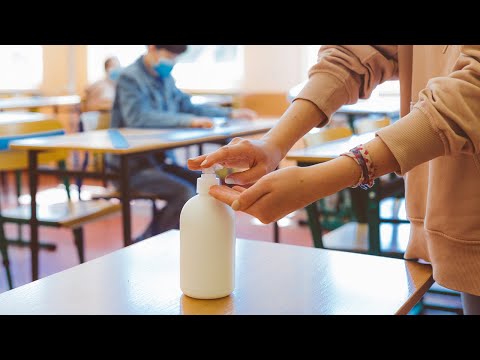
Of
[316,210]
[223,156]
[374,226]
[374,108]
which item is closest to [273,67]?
[374,108]

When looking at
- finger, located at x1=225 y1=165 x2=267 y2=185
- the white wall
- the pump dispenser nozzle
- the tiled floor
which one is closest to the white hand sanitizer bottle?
the pump dispenser nozzle

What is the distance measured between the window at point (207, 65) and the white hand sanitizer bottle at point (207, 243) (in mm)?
6318

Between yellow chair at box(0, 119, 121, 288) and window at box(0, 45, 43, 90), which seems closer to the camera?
yellow chair at box(0, 119, 121, 288)

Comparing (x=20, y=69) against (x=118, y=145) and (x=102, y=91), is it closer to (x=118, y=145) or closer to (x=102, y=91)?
(x=102, y=91)

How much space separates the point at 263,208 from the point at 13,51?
8.02 metres

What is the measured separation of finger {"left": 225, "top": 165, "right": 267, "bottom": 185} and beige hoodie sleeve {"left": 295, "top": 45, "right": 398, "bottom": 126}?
0.18 meters

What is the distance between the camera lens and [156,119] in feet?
11.5

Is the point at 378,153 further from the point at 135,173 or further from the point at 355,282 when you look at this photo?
the point at 135,173

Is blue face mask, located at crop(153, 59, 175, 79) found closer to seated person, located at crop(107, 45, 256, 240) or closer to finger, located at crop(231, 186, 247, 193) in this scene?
seated person, located at crop(107, 45, 256, 240)

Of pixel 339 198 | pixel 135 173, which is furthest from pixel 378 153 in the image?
pixel 339 198

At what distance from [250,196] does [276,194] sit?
0.04 m

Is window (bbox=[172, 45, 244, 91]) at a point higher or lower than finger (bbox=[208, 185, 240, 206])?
higher

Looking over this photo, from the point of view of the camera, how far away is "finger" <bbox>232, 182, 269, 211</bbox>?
94 cm
